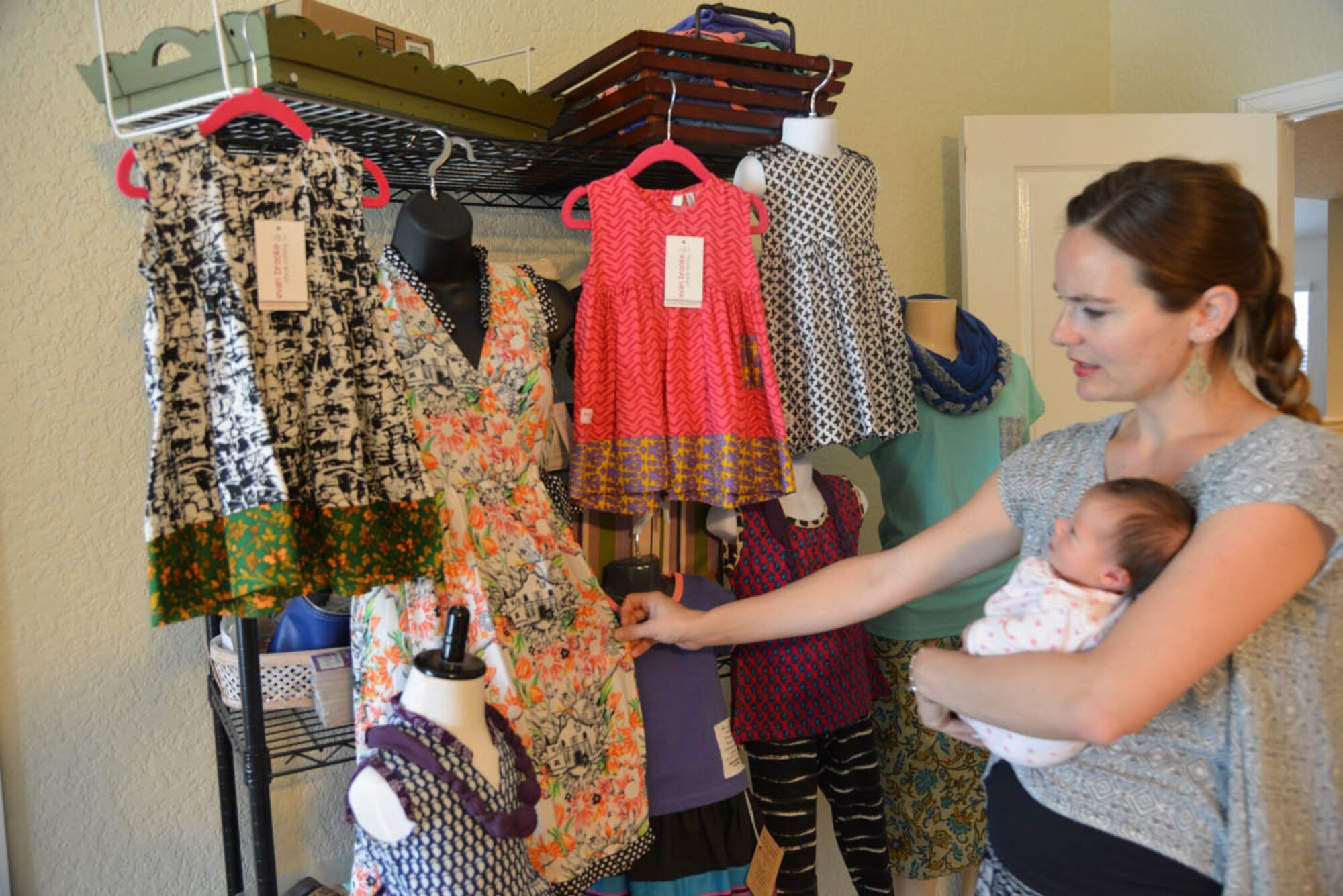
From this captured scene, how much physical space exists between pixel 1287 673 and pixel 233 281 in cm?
132

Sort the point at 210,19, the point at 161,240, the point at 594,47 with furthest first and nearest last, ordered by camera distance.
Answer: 1. the point at 594,47
2. the point at 210,19
3. the point at 161,240

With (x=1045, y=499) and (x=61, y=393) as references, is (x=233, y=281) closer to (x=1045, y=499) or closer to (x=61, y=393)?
(x=61, y=393)

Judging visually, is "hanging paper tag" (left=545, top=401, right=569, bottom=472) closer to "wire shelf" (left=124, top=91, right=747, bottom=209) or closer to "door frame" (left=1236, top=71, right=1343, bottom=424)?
"wire shelf" (left=124, top=91, right=747, bottom=209)

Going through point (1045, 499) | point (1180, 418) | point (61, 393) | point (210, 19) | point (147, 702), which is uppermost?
point (210, 19)

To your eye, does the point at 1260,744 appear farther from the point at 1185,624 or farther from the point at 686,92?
the point at 686,92

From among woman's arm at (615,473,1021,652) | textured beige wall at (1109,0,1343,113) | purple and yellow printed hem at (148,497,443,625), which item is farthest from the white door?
purple and yellow printed hem at (148,497,443,625)

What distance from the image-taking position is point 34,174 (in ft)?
5.58

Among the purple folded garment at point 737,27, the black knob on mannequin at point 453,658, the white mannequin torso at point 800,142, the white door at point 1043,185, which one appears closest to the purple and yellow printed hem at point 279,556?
the black knob on mannequin at point 453,658

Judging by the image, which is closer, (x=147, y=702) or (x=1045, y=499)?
(x=1045, y=499)

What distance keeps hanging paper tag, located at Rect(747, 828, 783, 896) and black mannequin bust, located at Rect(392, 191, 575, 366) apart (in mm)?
957

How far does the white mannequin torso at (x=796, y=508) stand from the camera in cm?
196

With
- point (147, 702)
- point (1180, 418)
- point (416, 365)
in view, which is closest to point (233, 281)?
point (416, 365)

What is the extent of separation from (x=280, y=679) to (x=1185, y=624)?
128 cm

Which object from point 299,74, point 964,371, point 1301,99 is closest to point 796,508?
point 964,371
